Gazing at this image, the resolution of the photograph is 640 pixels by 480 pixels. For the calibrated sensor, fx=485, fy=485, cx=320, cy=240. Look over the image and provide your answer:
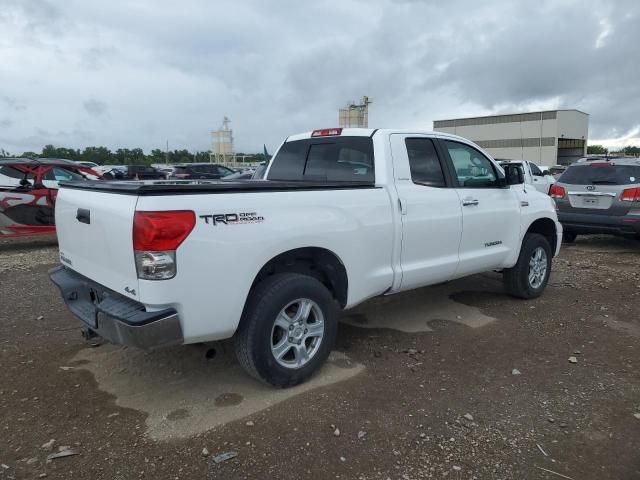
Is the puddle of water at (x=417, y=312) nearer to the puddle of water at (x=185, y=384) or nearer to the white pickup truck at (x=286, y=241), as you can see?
the white pickup truck at (x=286, y=241)

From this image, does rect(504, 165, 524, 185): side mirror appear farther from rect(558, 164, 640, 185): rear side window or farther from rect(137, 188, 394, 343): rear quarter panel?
rect(558, 164, 640, 185): rear side window

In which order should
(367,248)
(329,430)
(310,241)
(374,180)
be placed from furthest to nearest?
1. (374,180)
2. (367,248)
3. (310,241)
4. (329,430)

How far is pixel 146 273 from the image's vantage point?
9.08 feet

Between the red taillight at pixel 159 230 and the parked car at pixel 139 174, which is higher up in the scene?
the parked car at pixel 139 174

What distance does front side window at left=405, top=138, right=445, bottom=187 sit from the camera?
4316mm

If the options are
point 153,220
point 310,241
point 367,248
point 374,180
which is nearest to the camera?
point 153,220

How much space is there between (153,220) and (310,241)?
110 centimetres

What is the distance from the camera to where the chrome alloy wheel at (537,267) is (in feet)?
18.5

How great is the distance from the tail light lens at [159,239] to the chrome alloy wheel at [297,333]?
2.94 feet

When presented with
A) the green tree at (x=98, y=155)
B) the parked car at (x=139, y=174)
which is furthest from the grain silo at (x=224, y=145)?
the parked car at (x=139, y=174)

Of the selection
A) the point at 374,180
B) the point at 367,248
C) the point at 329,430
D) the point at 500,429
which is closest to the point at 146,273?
the point at 329,430

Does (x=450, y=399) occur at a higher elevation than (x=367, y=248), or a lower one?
lower

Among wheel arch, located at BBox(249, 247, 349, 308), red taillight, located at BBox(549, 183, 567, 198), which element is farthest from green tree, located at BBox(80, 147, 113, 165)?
wheel arch, located at BBox(249, 247, 349, 308)

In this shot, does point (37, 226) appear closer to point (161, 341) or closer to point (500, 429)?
point (161, 341)
